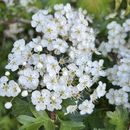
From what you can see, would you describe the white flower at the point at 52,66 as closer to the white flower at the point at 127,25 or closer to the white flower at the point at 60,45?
the white flower at the point at 60,45

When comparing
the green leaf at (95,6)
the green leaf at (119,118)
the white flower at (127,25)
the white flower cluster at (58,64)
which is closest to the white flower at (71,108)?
the white flower cluster at (58,64)

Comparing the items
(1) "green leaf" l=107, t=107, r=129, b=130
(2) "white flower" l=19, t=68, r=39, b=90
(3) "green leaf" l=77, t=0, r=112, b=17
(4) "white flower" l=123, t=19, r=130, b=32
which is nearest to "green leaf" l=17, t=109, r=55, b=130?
(2) "white flower" l=19, t=68, r=39, b=90

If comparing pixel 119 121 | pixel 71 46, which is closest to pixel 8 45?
pixel 71 46

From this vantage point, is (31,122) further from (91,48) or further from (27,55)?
(91,48)

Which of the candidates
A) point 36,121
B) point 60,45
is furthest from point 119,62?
point 36,121

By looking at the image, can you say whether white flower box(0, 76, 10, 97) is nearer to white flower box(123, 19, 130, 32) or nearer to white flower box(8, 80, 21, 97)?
white flower box(8, 80, 21, 97)

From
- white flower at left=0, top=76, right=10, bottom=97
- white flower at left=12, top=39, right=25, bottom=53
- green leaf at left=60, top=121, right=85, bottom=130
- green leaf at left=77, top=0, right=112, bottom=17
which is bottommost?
green leaf at left=60, top=121, right=85, bottom=130
